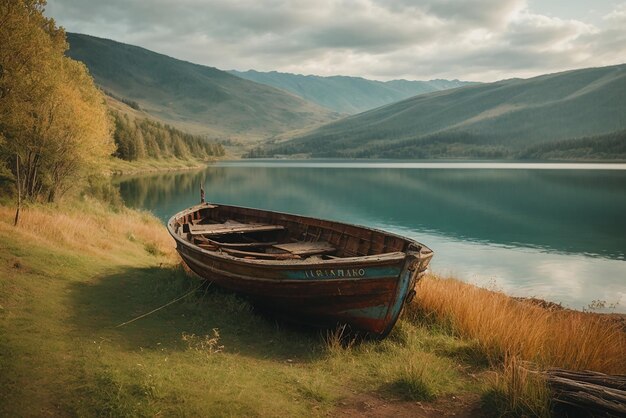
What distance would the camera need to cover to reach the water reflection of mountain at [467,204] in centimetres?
3894

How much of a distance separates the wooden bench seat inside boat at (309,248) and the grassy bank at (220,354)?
2.41 metres

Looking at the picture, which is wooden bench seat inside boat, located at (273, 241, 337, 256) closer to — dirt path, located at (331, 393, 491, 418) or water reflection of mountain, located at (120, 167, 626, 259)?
dirt path, located at (331, 393, 491, 418)

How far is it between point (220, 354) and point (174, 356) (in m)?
0.88

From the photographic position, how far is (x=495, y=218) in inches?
1918

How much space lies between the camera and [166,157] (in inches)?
4747

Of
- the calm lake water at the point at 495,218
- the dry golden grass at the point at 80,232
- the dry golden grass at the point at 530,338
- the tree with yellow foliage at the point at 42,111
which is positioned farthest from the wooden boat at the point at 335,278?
the calm lake water at the point at 495,218

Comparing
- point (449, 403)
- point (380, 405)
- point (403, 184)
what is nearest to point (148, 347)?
point (380, 405)

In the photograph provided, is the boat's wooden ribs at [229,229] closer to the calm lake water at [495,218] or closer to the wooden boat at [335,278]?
the wooden boat at [335,278]

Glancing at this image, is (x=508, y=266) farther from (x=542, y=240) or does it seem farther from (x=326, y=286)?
(x=326, y=286)

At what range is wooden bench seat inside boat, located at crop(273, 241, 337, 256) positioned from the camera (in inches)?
512

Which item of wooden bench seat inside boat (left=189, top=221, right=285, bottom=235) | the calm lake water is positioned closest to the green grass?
wooden bench seat inside boat (left=189, top=221, right=285, bottom=235)

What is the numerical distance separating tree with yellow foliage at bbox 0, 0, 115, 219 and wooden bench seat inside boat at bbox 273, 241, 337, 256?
43.5 ft

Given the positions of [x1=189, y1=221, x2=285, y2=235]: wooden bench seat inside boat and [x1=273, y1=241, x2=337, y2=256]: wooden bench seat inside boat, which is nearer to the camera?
[x1=273, y1=241, x2=337, y2=256]: wooden bench seat inside boat

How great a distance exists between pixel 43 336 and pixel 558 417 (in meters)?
9.00
